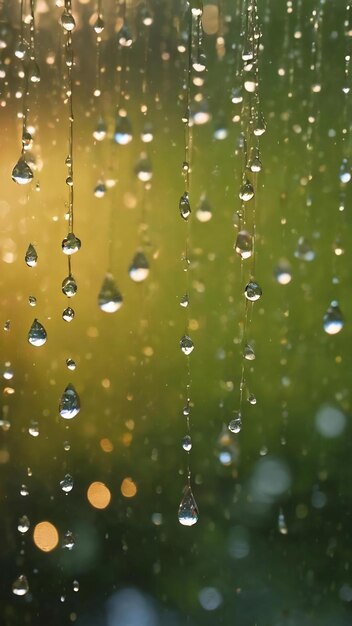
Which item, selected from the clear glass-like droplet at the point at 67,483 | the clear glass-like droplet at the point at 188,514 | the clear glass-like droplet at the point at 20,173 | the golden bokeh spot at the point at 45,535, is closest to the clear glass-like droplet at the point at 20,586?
the golden bokeh spot at the point at 45,535

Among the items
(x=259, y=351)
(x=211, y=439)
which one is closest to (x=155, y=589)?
(x=211, y=439)

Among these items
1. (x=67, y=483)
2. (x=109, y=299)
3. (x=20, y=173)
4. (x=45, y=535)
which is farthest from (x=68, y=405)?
(x=45, y=535)

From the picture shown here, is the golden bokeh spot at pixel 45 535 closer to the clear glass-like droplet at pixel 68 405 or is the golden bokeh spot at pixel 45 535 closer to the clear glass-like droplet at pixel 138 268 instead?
the clear glass-like droplet at pixel 68 405

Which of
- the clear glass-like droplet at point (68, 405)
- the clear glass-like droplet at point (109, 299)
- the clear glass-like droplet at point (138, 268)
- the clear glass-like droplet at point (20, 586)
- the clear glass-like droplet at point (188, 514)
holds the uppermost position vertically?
the clear glass-like droplet at point (138, 268)

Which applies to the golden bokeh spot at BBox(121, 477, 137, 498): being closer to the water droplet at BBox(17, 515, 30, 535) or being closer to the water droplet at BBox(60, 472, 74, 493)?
the water droplet at BBox(60, 472, 74, 493)

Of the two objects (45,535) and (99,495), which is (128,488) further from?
(45,535)

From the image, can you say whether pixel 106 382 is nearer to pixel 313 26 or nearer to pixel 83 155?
pixel 83 155
